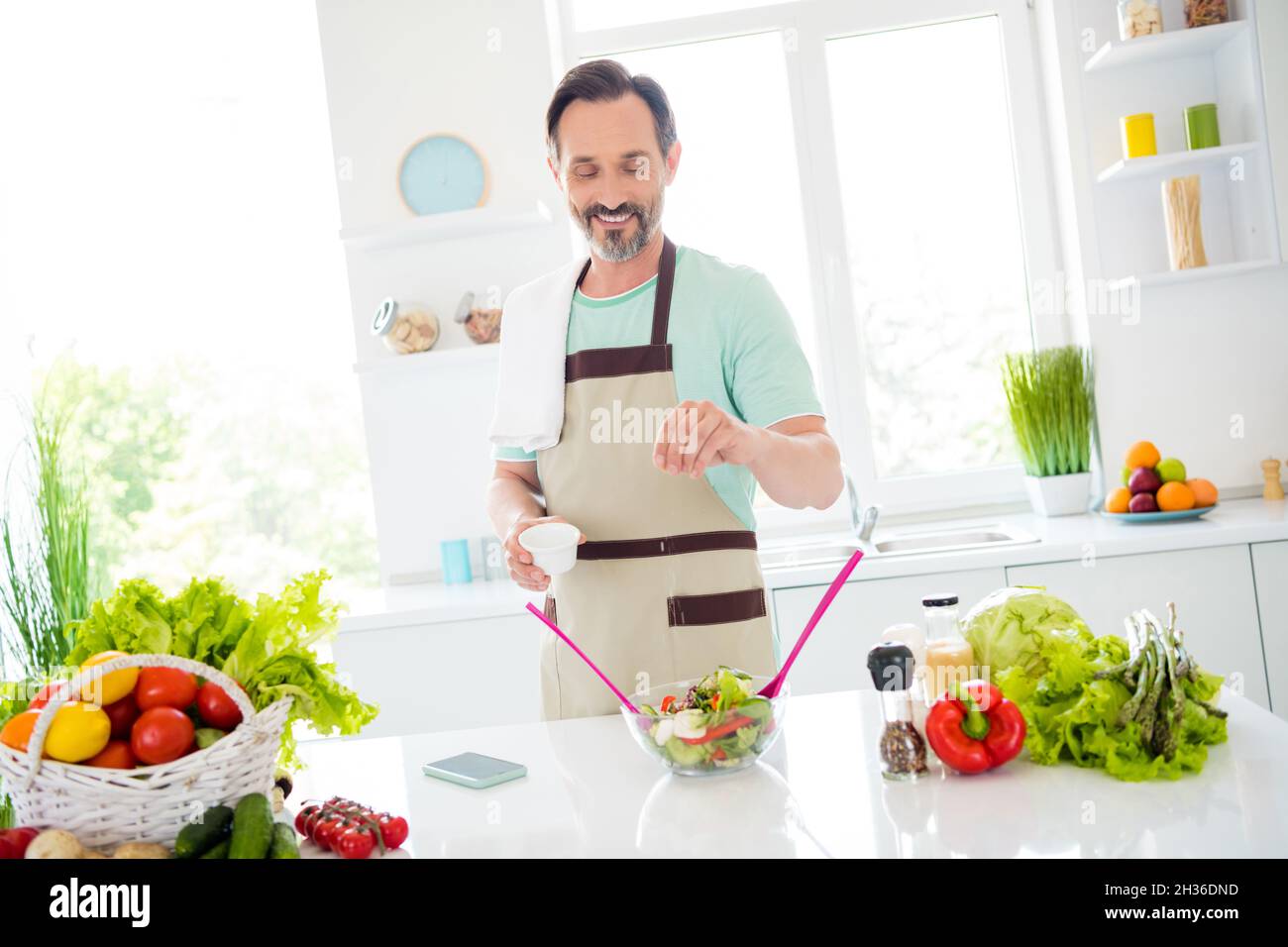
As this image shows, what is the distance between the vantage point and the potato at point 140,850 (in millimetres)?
1108

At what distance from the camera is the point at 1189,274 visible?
9.69 feet

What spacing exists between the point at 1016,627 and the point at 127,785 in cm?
104

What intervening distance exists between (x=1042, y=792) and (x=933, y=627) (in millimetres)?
262

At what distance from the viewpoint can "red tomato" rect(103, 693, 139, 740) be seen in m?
1.17

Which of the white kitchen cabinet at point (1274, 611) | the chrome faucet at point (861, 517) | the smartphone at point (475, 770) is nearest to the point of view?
the smartphone at point (475, 770)

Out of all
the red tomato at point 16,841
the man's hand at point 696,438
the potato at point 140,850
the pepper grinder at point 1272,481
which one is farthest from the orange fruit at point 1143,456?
the red tomato at point 16,841

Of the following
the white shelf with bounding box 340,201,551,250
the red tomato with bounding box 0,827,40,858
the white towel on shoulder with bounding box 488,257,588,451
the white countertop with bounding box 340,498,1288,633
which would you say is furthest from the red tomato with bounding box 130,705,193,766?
the white shelf with bounding box 340,201,551,250

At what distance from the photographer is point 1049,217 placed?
3.29 m

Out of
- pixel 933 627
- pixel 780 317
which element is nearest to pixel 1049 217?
pixel 780 317

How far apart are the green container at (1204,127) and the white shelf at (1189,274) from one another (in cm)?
33

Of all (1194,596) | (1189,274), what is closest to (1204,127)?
(1189,274)

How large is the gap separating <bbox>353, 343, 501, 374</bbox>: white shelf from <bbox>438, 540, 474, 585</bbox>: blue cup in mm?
538

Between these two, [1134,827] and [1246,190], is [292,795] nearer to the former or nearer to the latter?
[1134,827]

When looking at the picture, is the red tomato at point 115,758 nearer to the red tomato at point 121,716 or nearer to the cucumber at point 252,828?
the red tomato at point 121,716
